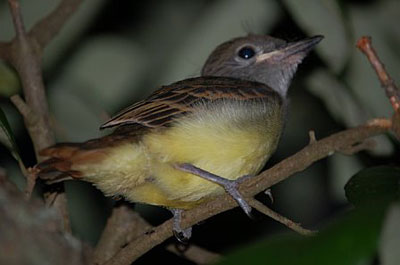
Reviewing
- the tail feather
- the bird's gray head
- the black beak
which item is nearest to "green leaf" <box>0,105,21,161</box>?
the tail feather

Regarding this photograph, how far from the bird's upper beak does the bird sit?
0.77m

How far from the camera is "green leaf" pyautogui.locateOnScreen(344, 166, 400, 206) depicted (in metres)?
2.39

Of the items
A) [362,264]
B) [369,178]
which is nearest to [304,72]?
[369,178]

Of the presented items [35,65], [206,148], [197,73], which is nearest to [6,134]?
[206,148]

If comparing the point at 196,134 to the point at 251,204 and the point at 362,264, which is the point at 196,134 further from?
the point at 362,264

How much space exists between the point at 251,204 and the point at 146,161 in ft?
1.79

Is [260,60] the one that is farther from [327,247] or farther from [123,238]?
[327,247]

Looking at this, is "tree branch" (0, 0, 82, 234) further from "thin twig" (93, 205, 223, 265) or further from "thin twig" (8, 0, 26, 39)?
"thin twig" (93, 205, 223, 265)

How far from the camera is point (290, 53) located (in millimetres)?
4055

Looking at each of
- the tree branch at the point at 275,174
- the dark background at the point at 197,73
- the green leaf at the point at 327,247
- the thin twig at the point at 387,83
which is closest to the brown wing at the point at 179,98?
the tree branch at the point at 275,174

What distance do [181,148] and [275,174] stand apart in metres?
A: 0.61

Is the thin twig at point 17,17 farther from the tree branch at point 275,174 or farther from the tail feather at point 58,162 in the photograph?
the tree branch at point 275,174

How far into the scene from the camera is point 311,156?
2.40m

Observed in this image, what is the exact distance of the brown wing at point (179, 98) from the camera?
9.74 ft
